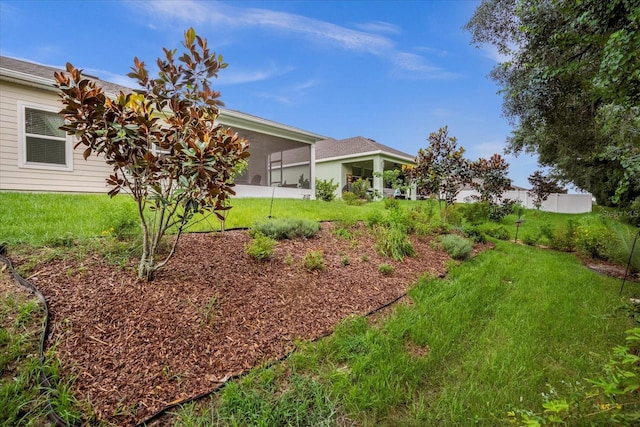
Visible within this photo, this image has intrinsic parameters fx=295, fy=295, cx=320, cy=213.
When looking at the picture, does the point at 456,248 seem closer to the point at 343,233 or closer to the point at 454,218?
the point at 343,233

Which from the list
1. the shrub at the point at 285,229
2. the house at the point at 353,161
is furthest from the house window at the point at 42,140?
the house at the point at 353,161

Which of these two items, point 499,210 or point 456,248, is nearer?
point 456,248

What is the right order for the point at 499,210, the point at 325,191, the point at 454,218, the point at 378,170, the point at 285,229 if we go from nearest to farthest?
the point at 285,229
the point at 454,218
the point at 499,210
the point at 325,191
the point at 378,170

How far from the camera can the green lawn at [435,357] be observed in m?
1.85

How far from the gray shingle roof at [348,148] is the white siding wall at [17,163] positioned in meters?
11.8

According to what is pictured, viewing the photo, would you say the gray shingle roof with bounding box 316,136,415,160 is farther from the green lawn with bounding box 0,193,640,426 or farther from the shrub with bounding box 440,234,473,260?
the green lawn with bounding box 0,193,640,426

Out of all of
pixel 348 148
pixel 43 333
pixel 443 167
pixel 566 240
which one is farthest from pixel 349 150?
pixel 43 333

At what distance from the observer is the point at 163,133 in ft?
8.92

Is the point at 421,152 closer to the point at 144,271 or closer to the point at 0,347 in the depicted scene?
the point at 144,271

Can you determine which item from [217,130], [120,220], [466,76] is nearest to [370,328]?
[217,130]

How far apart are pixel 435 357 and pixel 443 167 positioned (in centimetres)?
665

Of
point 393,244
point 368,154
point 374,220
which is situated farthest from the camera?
point 368,154

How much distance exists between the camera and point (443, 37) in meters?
8.33

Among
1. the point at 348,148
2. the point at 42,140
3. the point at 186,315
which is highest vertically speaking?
the point at 348,148
